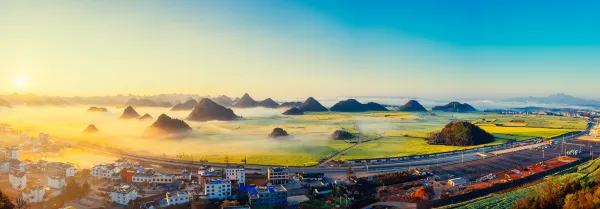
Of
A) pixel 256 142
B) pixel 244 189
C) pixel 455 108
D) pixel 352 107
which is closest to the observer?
pixel 244 189

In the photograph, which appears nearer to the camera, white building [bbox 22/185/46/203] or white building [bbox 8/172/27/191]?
white building [bbox 22/185/46/203]

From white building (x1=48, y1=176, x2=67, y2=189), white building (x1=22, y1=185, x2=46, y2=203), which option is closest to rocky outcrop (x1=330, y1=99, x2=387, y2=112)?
white building (x1=48, y1=176, x2=67, y2=189)

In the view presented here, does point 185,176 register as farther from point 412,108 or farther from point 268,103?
point 412,108

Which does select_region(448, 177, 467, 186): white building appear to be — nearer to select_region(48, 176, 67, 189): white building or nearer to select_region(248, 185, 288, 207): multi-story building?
select_region(248, 185, 288, 207): multi-story building

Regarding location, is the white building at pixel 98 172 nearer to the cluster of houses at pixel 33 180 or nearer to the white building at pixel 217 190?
the cluster of houses at pixel 33 180

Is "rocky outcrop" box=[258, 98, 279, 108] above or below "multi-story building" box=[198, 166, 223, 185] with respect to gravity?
above

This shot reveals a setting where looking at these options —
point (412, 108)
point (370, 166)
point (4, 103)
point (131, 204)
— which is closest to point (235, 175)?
point (131, 204)

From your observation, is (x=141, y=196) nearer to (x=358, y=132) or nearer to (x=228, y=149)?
(x=228, y=149)
